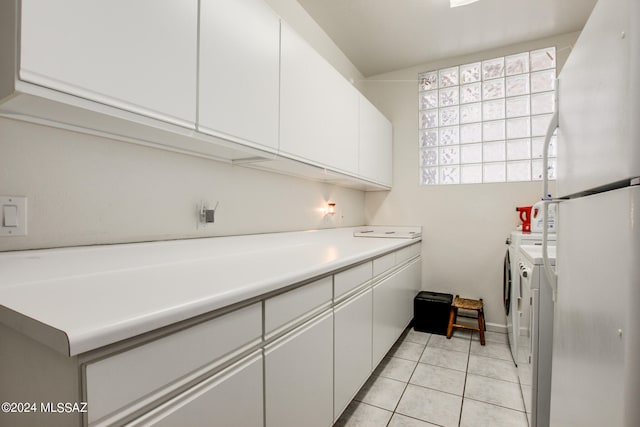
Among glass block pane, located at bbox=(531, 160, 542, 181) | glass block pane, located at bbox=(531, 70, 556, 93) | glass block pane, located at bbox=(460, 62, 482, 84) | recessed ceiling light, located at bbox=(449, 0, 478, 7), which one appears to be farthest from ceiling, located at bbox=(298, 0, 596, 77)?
glass block pane, located at bbox=(531, 160, 542, 181)

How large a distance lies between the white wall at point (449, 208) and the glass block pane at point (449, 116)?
0.27 metres

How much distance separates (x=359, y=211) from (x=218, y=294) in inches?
106

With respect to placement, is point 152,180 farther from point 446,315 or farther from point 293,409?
point 446,315

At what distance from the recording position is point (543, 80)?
8.89 ft

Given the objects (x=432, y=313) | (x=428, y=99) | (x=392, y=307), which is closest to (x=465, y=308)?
(x=432, y=313)

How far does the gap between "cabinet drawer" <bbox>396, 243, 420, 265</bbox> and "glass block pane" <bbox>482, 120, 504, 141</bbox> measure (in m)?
1.25

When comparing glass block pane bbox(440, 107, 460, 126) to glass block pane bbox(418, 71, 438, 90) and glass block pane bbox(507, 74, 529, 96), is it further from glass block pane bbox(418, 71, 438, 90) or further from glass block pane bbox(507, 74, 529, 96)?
glass block pane bbox(507, 74, 529, 96)

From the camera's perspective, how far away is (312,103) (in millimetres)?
1799

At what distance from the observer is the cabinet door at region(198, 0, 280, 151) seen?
1.12 metres

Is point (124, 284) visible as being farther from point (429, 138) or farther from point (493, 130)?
point (493, 130)

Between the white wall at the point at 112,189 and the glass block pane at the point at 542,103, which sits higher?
the glass block pane at the point at 542,103

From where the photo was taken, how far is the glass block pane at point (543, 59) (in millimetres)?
2680

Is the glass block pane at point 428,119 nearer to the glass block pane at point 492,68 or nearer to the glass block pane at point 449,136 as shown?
the glass block pane at point 449,136

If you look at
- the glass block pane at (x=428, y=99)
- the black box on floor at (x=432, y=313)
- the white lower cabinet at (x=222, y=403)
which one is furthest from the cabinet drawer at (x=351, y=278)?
the glass block pane at (x=428, y=99)
